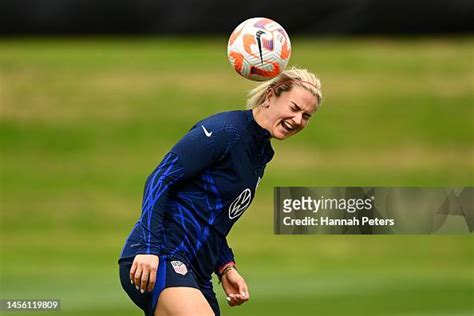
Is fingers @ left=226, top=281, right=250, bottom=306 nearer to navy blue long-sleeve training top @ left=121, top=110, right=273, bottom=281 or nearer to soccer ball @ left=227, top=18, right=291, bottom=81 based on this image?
navy blue long-sleeve training top @ left=121, top=110, right=273, bottom=281

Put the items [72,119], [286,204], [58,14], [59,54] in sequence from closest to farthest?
[286,204] < [58,14] < [72,119] < [59,54]

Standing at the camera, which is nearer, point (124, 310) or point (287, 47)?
point (287, 47)

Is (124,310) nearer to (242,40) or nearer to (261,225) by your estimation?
(242,40)

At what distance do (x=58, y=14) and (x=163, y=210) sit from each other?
18856 mm

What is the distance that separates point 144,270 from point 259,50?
5.04 ft

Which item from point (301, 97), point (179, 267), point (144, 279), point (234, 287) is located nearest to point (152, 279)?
point (144, 279)

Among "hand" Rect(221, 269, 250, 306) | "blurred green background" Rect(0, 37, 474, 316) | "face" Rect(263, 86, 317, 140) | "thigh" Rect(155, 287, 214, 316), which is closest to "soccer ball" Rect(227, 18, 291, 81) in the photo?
"face" Rect(263, 86, 317, 140)

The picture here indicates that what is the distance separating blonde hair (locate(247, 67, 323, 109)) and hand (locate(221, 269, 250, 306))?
100 cm

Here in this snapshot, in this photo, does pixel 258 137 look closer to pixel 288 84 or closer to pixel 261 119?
pixel 261 119

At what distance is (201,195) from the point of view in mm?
6312

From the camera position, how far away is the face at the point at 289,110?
252 inches

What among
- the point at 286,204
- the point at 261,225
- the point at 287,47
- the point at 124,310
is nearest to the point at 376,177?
the point at 261,225

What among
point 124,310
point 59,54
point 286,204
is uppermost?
point 59,54

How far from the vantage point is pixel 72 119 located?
2748 cm
